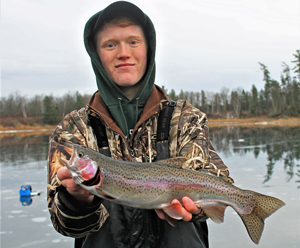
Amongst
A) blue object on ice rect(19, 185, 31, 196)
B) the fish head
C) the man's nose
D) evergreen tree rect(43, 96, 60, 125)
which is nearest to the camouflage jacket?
the fish head

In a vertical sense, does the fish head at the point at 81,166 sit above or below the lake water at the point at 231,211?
above

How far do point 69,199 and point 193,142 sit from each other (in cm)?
123

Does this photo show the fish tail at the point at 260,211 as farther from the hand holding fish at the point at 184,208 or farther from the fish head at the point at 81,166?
the fish head at the point at 81,166

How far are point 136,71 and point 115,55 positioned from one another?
0.90 feet

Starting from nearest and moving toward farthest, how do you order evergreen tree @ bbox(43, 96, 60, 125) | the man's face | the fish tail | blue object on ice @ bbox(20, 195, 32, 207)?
the fish tail < the man's face < blue object on ice @ bbox(20, 195, 32, 207) < evergreen tree @ bbox(43, 96, 60, 125)

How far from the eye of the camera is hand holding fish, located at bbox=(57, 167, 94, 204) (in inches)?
85.3

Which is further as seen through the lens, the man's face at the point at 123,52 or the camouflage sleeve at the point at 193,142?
the man's face at the point at 123,52

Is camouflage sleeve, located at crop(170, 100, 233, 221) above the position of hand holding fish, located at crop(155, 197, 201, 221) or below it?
above

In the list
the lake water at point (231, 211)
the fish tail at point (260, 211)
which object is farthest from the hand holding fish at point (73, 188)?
the lake water at point (231, 211)

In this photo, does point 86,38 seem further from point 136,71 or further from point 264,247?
point 264,247

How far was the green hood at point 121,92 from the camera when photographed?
2.88 meters

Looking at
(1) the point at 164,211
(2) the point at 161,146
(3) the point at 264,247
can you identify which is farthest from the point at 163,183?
(3) the point at 264,247

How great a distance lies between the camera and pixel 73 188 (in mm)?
2195

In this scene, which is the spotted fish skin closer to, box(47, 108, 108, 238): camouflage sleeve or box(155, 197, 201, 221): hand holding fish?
box(155, 197, 201, 221): hand holding fish
